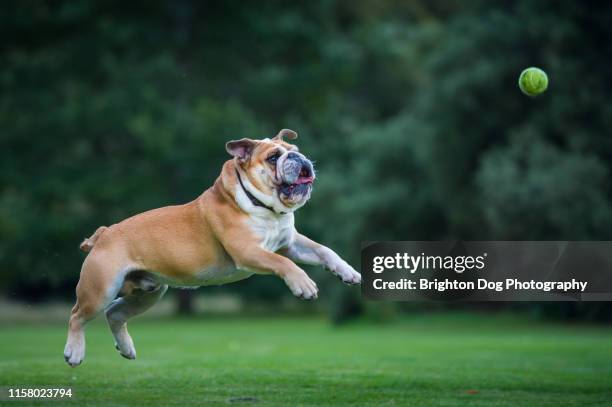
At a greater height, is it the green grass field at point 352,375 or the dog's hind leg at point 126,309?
the dog's hind leg at point 126,309

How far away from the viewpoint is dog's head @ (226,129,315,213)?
9.77 metres

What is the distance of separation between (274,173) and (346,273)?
1299 millimetres

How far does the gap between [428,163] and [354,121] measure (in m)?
12.6

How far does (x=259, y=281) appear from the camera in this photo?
4225 cm

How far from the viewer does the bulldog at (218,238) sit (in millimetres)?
9836

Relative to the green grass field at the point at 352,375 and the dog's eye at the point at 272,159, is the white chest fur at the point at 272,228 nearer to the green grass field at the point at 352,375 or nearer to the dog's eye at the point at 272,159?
the dog's eye at the point at 272,159

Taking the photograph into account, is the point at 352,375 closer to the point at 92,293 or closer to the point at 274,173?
the point at 274,173

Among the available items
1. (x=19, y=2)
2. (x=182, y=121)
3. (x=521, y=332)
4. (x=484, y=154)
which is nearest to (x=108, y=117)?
(x=182, y=121)

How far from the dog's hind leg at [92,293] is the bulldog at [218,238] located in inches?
0.4

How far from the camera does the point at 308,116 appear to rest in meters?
43.3

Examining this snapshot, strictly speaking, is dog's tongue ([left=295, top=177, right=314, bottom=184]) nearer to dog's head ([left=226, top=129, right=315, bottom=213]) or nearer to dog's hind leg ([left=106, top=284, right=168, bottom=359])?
dog's head ([left=226, top=129, right=315, bottom=213])

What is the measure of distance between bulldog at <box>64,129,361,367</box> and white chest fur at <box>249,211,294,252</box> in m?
0.01

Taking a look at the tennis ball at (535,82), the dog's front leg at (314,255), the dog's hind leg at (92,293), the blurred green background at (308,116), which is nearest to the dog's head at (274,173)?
the dog's front leg at (314,255)

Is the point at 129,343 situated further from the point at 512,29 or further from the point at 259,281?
the point at 259,281
